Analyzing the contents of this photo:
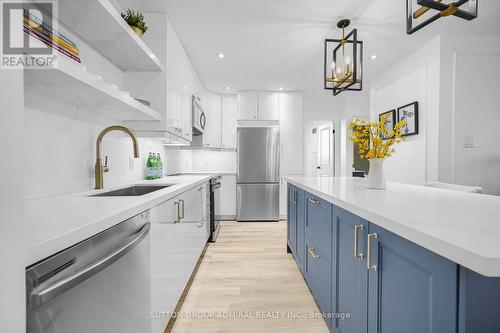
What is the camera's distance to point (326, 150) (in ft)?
17.8

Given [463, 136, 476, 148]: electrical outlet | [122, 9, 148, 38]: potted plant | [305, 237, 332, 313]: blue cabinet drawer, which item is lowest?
[305, 237, 332, 313]: blue cabinet drawer

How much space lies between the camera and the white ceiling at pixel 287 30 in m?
2.21

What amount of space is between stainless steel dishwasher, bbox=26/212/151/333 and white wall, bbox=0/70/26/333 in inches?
3.3

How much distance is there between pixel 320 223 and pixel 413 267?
86cm

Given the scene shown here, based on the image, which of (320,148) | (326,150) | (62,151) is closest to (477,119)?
(326,150)

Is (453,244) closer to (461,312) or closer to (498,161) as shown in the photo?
(461,312)

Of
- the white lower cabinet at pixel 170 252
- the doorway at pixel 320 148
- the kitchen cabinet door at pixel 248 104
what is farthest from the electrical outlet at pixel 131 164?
the doorway at pixel 320 148

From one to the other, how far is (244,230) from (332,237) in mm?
2598

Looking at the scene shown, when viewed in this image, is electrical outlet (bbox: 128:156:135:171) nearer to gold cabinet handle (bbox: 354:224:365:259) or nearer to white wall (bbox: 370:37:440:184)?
gold cabinet handle (bbox: 354:224:365:259)

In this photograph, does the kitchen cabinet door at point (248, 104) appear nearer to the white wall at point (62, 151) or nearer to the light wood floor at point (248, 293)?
the light wood floor at point (248, 293)

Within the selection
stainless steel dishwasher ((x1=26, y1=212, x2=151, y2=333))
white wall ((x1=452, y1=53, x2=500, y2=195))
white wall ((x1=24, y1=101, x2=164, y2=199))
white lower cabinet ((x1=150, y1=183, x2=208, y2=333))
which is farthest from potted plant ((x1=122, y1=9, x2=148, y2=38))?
white wall ((x1=452, y1=53, x2=500, y2=195))

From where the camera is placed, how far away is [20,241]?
46 centimetres

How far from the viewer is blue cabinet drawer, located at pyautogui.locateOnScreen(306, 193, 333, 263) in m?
1.39

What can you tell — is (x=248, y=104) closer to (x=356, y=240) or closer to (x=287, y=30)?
(x=287, y=30)
